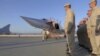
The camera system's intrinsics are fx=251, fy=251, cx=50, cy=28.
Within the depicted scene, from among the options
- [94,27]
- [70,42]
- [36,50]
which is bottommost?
[36,50]

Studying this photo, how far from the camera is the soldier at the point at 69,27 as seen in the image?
7.52 m

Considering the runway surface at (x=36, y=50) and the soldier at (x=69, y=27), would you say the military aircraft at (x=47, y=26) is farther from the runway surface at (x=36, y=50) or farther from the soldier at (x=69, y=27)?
the soldier at (x=69, y=27)

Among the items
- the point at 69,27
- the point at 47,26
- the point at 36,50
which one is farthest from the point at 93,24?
the point at 47,26

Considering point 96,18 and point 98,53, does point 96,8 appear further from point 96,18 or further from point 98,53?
point 98,53

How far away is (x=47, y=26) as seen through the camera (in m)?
39.8

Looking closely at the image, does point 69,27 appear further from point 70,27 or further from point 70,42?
point 70,42

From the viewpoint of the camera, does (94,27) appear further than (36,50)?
No

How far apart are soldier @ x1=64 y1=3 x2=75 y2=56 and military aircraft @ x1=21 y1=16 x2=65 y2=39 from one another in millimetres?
17746

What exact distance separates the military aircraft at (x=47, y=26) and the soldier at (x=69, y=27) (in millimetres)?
17746

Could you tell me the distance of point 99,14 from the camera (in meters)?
5.83

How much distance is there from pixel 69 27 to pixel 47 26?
106ft

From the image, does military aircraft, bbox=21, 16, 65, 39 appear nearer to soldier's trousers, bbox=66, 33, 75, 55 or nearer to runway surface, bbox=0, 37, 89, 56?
runway surface, bbox=0, 37, 89, 56

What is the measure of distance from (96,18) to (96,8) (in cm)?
23

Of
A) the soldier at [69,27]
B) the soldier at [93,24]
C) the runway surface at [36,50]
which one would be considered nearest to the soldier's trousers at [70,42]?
the soldier at [69,27]
